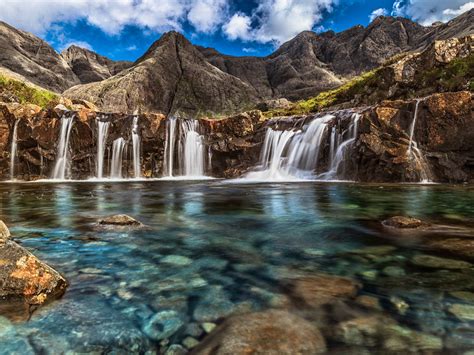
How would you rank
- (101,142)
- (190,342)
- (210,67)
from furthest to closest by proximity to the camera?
1. (210,67)
2. (101,142)
3. (190,342)

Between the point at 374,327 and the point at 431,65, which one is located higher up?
the point at 431,65

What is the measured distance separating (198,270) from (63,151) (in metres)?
26.3

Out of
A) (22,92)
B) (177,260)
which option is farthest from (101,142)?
(177,260)

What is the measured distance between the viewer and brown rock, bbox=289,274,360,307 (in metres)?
3.49

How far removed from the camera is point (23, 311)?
3158 mm

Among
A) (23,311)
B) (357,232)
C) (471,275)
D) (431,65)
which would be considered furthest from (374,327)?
(431,65)

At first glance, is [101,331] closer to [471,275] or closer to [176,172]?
[471,275]

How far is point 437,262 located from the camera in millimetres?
4664

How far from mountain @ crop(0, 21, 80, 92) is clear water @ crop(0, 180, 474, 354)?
106682 millimetres

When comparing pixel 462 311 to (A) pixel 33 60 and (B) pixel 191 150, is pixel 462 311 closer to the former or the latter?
(B) pixel 191 150

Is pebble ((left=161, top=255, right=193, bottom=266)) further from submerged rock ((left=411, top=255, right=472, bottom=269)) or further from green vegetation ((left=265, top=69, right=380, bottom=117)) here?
green vegetation ((left=265, top=69, right=380, bottom=117))

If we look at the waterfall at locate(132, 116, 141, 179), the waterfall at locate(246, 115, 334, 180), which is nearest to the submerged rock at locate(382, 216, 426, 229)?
the waterfall at locate(246, 115, 334, 180)

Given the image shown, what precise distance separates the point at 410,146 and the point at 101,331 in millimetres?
20173

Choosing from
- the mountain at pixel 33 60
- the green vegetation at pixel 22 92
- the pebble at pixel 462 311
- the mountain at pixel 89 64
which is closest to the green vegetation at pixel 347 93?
the green vegetation at pixel 22 92
